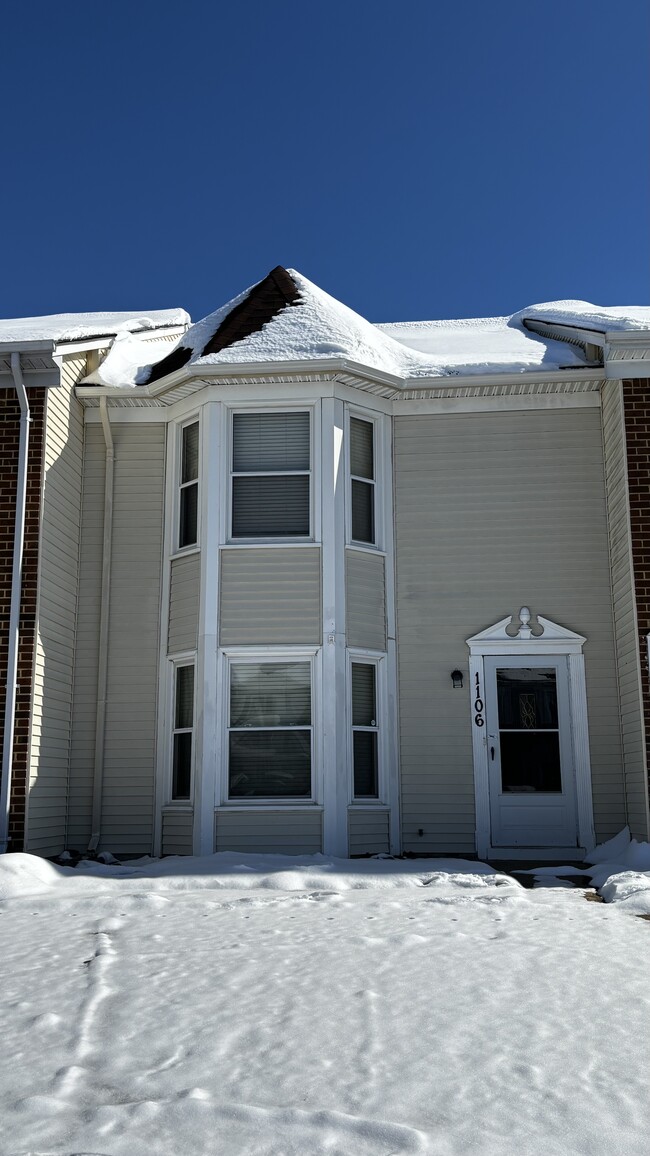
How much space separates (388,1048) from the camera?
3434 mm

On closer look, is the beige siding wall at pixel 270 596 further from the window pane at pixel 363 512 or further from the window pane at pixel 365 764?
the window pane at pixel 365 764

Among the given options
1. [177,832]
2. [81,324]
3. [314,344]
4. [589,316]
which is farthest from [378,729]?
[81,324]

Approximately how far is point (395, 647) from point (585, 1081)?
710cm

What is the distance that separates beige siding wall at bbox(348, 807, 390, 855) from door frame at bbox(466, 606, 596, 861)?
0.95 metres

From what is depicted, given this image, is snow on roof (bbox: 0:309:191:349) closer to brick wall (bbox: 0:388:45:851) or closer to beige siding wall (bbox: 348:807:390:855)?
brick wall (bbox: 0:388:45:851)

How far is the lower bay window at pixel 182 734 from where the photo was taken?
9922 mm

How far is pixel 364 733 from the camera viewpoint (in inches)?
389

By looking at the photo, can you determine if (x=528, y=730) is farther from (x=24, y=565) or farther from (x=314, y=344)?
(x=24, y=565)

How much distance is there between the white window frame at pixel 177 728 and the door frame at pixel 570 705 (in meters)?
2.80

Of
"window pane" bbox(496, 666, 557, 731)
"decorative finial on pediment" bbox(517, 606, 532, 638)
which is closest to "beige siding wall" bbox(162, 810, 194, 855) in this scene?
"window pane" bbox(496, 666, 557, 731)

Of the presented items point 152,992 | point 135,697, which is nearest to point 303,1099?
point 152,992

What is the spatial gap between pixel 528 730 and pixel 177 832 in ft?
12.0

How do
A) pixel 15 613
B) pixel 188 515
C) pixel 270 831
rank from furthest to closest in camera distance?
pixel 188 515, pixel 270 831, pixel 15 613

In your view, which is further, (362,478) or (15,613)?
(362,478)
